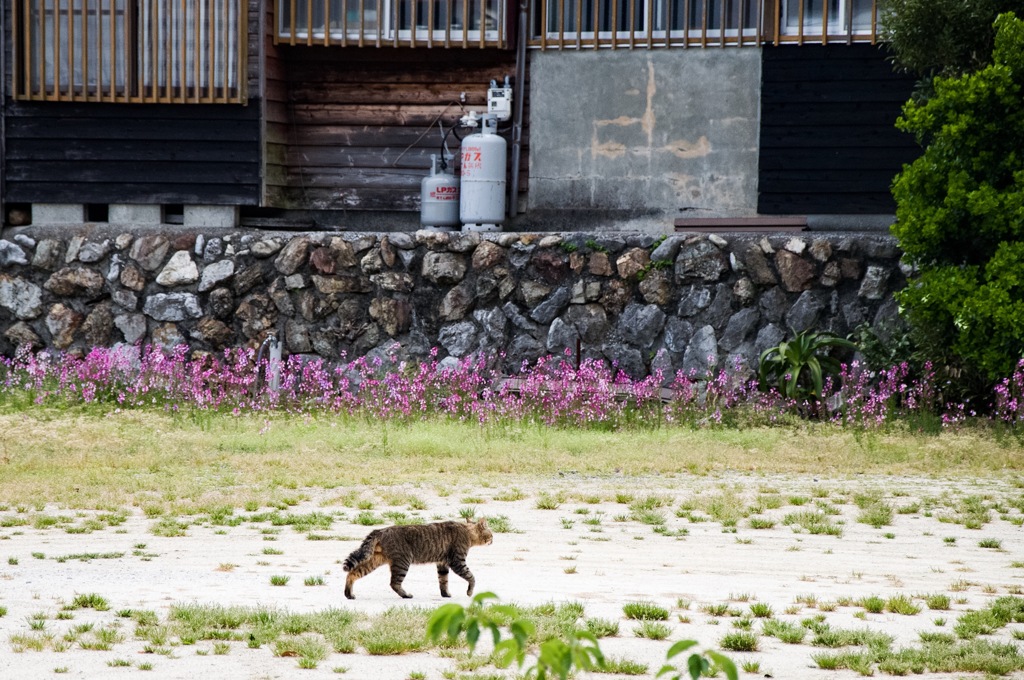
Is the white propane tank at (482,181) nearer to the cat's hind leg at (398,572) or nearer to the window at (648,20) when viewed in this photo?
the window at (648,20)

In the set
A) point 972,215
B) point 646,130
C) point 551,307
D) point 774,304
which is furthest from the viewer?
point 646,130

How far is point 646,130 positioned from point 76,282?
7079mm

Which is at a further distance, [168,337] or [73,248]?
[73,248]

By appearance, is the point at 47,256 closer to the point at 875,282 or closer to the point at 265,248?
the point at 265,248

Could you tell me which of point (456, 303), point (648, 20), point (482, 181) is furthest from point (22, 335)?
point (648, 20)

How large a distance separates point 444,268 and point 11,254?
17.3ft

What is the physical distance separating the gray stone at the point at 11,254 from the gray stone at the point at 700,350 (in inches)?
313

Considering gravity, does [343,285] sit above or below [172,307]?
above

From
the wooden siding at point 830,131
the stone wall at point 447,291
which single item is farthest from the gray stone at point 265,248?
the wooden siding at point 830,131

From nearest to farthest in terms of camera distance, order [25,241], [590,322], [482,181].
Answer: [590,322] < [482,181] < [25,241]

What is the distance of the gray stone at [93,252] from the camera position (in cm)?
1598

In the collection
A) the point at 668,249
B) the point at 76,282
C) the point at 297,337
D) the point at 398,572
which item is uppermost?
the point at 668,249

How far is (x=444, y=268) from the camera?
605 inches

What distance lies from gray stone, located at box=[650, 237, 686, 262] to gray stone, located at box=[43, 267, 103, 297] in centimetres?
661
